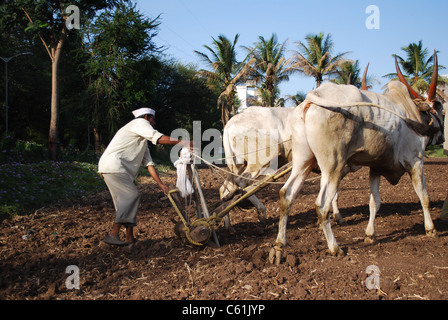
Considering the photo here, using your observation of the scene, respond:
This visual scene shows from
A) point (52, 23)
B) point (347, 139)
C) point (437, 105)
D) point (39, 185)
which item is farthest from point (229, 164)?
point (52, 23)

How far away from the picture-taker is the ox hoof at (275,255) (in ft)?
15.1

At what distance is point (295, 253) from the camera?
16.0ft

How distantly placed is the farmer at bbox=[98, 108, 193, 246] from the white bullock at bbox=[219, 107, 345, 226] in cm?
178

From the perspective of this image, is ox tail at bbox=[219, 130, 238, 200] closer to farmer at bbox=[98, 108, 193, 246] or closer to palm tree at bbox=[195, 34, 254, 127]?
farmer at bbox=[98, 108, 193, 246]

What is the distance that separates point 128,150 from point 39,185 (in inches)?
211

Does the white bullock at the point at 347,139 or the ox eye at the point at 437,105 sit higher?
the ox eye at the point at 437,105

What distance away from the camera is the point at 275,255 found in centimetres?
468

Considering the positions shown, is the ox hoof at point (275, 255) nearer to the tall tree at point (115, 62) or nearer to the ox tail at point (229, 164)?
the ox tail at point (229, 164)

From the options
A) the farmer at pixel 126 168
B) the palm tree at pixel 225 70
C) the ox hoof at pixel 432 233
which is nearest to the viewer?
the farmer at pixel 126 168

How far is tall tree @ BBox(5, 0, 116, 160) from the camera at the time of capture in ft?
48.0

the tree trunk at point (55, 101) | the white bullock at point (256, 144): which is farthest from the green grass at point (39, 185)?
the white bullock at point (256, 144)

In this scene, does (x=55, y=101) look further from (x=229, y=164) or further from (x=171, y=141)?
(x=171, y=141)

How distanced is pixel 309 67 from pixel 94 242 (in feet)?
89.3

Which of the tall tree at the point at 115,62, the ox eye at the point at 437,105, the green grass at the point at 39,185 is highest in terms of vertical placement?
the tall tree at the point at 115,62
